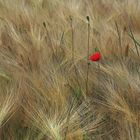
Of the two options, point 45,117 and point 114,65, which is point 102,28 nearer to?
point 114,65

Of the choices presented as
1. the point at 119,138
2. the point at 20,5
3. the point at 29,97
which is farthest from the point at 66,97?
the point at 20,5

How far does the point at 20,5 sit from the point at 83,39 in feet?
2.84

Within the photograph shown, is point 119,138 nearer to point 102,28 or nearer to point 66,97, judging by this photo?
point 66,97

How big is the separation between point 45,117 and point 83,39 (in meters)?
0.75

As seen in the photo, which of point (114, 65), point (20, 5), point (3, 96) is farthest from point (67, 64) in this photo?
point (20, 5)

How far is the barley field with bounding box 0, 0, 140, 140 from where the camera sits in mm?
1257

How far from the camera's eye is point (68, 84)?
146cm

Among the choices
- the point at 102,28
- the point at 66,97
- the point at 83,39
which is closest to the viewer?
the point at 66,97

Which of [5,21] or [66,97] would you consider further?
[5,21]

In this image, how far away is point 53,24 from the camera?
7.41ft

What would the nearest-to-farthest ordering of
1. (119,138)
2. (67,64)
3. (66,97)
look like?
(119,138) → (66,97) → (67,64)

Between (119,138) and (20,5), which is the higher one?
(20,5)

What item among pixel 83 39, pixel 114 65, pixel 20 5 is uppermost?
pixel 20 5

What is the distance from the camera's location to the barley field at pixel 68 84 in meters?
1.26
